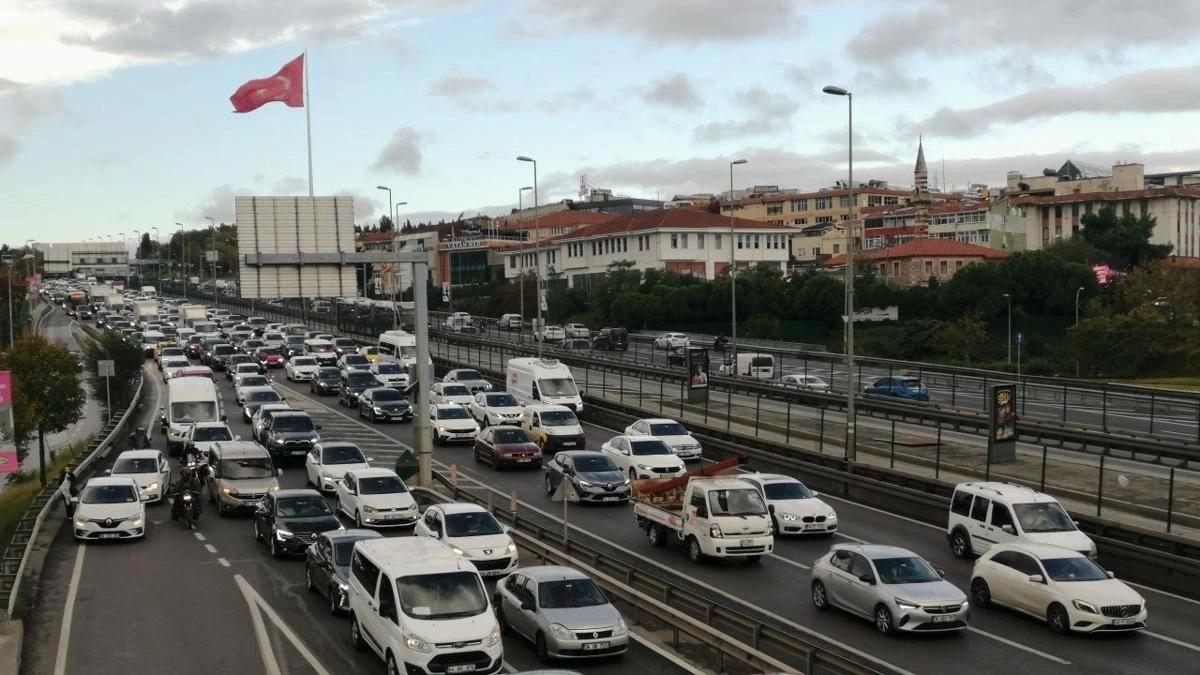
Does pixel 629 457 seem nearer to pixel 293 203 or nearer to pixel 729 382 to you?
pixel 293 203

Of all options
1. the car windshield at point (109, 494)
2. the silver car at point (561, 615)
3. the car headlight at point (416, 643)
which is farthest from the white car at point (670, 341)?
the car headlight at point (416, 643)

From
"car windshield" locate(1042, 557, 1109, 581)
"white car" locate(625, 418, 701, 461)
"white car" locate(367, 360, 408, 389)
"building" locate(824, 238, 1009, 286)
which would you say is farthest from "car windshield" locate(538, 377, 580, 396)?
"building" locate(824, 238, 1009, 286)

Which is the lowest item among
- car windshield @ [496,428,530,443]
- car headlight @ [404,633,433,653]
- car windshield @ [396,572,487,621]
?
car windshield @ [496,428,530,443]

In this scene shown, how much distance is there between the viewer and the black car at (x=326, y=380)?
57719 millimetres

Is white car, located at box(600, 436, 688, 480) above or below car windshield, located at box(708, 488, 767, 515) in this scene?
below

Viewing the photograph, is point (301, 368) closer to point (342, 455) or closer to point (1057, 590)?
point (342, 455)

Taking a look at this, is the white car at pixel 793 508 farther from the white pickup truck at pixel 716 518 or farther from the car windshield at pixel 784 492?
the white pickup truck at pixel 716 518

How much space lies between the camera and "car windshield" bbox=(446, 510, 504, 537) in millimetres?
23406

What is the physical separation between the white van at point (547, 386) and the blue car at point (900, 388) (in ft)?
41.1

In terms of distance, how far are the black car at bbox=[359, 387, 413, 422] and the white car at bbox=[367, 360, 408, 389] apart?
303 inches

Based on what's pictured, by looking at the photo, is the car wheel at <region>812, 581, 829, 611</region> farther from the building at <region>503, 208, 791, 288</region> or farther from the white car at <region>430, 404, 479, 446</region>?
the building at <region>503, 208, 791, 288</region>

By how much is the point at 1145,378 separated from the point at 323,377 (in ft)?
148

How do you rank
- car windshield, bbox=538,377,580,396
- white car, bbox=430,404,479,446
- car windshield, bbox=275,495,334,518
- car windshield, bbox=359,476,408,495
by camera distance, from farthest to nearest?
car windshield, bbox=538,377,580,396 → white car, bbox=430,404,479,446 → car windshield, bbox=359,476,408,495 → car windshield, bbox=275,495,334,518

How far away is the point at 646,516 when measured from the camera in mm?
27109
